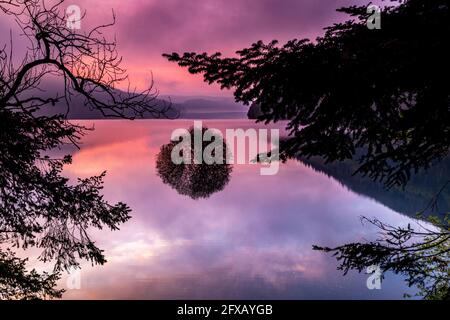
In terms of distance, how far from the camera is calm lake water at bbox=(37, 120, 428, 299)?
38.8m

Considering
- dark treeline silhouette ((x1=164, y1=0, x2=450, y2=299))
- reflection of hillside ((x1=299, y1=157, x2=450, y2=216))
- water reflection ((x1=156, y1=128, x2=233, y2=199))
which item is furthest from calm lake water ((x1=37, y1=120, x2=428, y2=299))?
reflection of hillside ((x1=299, y1=157, x2=450, y2=216))

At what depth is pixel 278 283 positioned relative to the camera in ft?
134

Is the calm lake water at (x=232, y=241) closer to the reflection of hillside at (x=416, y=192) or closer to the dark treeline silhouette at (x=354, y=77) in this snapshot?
the dark treeline silhouette at (x=354, y=77)

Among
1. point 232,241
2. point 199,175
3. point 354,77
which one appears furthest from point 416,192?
point 354,77

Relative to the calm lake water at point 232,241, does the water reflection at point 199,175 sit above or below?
above

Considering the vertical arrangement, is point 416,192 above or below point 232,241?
above

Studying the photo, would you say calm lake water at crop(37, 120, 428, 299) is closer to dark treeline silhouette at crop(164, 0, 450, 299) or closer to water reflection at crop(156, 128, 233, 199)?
dark treeline silhouette at crop(164, 0, 450, 299)

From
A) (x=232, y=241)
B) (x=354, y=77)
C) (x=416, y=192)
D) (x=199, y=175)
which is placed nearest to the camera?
(x=354, y=77)

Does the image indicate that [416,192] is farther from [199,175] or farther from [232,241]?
[199,175]

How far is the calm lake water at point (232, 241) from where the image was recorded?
3875 centimetres

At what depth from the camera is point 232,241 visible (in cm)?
5853

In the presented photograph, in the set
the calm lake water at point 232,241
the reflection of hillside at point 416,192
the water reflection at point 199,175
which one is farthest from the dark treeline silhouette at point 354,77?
the reflection of hillside at point 416,192
